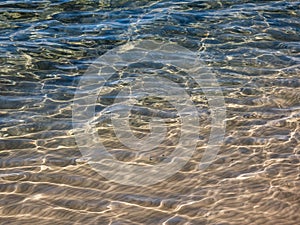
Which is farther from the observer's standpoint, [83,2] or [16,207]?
[83,2]

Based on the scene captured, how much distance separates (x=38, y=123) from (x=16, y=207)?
61.3 inches

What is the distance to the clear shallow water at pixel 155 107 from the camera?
4.52 meters

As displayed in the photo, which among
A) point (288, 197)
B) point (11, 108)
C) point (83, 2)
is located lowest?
point (288, 197)

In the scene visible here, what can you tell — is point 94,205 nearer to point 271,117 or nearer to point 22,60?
point 271,117

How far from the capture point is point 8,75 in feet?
22.9

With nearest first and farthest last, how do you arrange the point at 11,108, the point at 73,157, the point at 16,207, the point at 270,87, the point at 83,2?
the point at 16,207 < the point at 73,157 < the point at 11,108 < the point at 270,87 < the point at 83,2

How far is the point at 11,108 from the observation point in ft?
20.2

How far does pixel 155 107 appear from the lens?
6281 millimetres

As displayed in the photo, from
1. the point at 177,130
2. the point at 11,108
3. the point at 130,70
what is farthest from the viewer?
the point at 130,70

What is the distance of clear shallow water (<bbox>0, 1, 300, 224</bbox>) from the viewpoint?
452 cm

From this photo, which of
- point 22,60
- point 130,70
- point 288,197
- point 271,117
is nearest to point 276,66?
point 271,117

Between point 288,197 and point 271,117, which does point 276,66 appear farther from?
point 288,197

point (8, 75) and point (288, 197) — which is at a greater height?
point (8, 75)

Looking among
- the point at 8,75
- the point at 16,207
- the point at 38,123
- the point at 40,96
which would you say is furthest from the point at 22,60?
the point at 16,207
